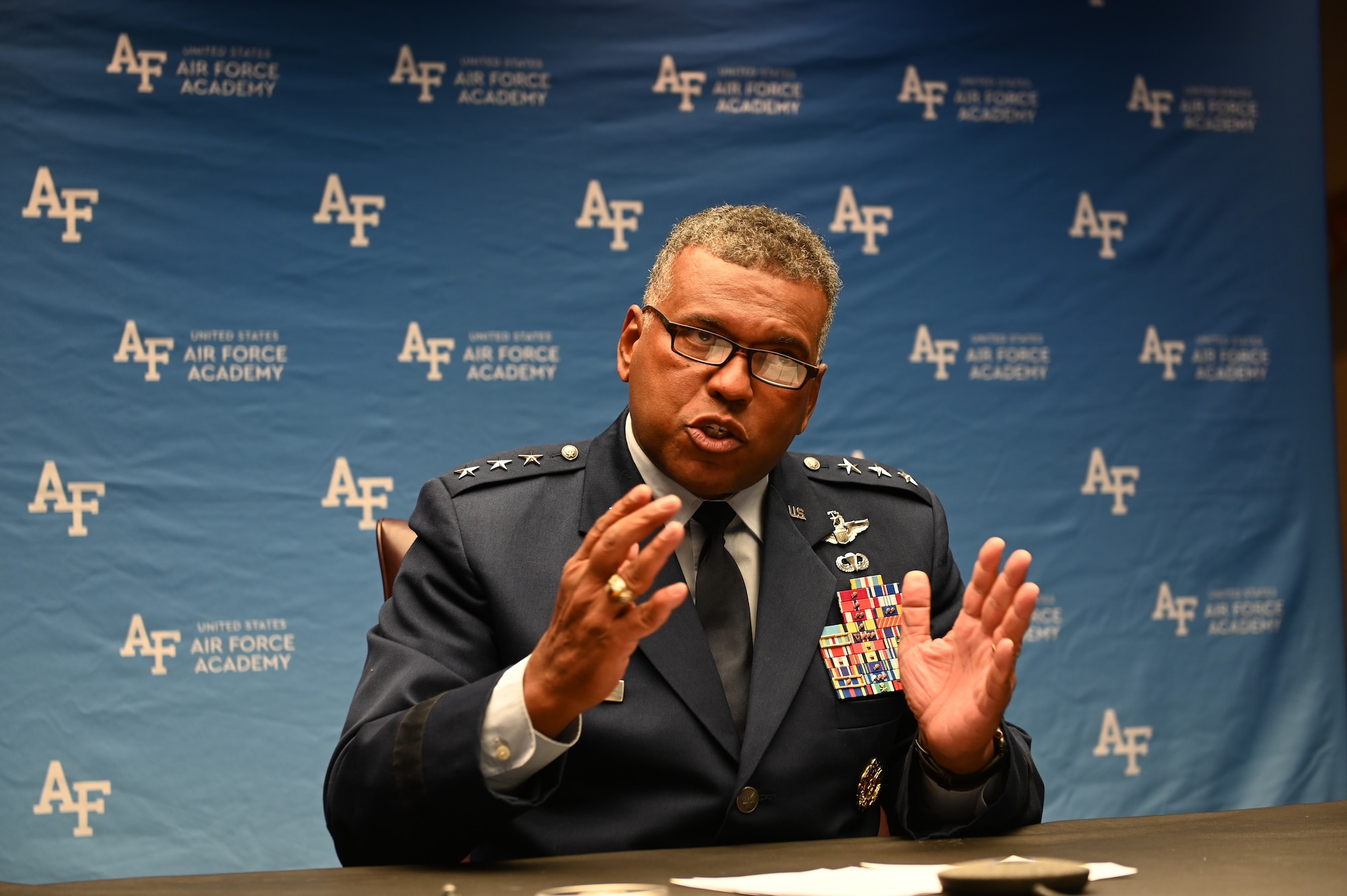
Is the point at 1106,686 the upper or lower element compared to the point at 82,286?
lower

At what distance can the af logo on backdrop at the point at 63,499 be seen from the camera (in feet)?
9.21

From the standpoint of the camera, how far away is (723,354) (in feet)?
4.92

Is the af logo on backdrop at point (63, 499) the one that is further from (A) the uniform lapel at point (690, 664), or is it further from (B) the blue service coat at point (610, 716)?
(A) the uniform lapel at point (690, 664)

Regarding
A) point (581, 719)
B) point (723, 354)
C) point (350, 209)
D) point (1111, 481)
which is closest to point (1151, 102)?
point (1111, 481)

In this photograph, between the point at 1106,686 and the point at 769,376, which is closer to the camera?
the point at 769,376

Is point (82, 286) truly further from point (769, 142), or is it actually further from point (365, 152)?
→ point (769, 142)

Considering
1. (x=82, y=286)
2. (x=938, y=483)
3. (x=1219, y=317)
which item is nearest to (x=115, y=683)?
(x=82, y=286)

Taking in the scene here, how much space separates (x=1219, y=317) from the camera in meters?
3.51

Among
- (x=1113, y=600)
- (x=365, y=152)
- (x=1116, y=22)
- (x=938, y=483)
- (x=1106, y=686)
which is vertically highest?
(x=1116, y=22)

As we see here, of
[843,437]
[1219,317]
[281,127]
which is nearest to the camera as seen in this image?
[281,127]

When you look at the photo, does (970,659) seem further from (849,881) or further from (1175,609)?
(1175,609)

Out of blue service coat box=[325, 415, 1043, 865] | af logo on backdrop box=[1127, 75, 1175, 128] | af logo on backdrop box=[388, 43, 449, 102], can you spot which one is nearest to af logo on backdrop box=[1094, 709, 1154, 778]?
af logo on backdrop box=[1127, 75, 1175, 128]

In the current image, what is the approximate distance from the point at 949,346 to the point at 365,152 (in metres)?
1.88

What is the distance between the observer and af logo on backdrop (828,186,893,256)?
10.9 feet
